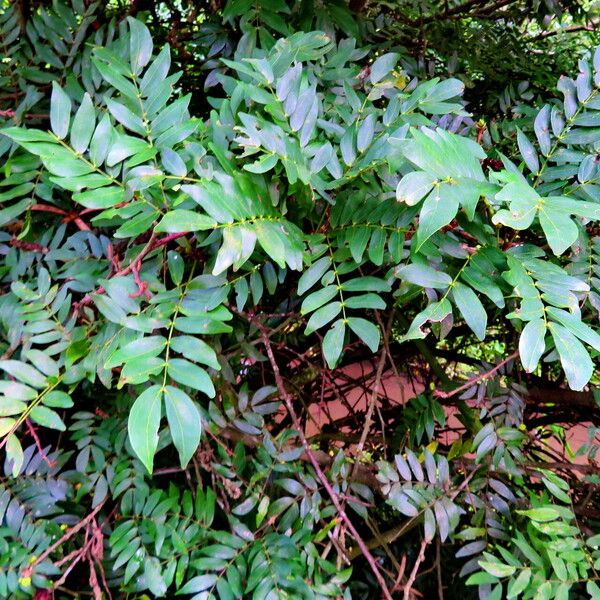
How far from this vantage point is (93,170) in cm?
52

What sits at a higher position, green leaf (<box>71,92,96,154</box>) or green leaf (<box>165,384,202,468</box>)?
green leaf (<box>71,92,96,154</box>)

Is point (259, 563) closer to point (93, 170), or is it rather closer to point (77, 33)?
point (93, 170)

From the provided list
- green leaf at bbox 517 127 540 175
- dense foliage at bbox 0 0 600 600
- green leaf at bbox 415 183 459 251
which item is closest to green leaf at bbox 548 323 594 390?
dense foliage at bbox 0 0 600 600

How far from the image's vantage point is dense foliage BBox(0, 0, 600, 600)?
0.47 m

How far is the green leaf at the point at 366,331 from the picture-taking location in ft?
1.67

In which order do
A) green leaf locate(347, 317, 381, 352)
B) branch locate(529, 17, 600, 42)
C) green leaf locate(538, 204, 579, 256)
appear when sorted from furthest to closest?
branch locate(529, 17, 600, 42), green leaf locate(347, 317, 381, 352), green leaf locate(538, 204, 579, 256)

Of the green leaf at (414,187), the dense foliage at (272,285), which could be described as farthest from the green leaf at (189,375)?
the green leaf at (414,187)

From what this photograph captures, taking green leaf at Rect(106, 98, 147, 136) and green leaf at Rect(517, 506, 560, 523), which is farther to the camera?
green leaf at Rect(517, 506, 560, 523)

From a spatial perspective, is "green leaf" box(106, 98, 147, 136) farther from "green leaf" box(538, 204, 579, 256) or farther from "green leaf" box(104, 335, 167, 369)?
"green leaf" box(538, 204, 579, 256)

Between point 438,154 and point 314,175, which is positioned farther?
point 314,175

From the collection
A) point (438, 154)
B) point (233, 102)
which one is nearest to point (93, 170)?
point (233, 102)

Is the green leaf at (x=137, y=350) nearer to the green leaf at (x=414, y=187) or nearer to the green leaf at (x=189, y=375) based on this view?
the green leaf at (x=189, y=375)

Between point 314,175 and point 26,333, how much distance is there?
16.4 inches

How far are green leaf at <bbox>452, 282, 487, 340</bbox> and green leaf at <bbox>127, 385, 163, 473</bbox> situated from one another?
27 cm
